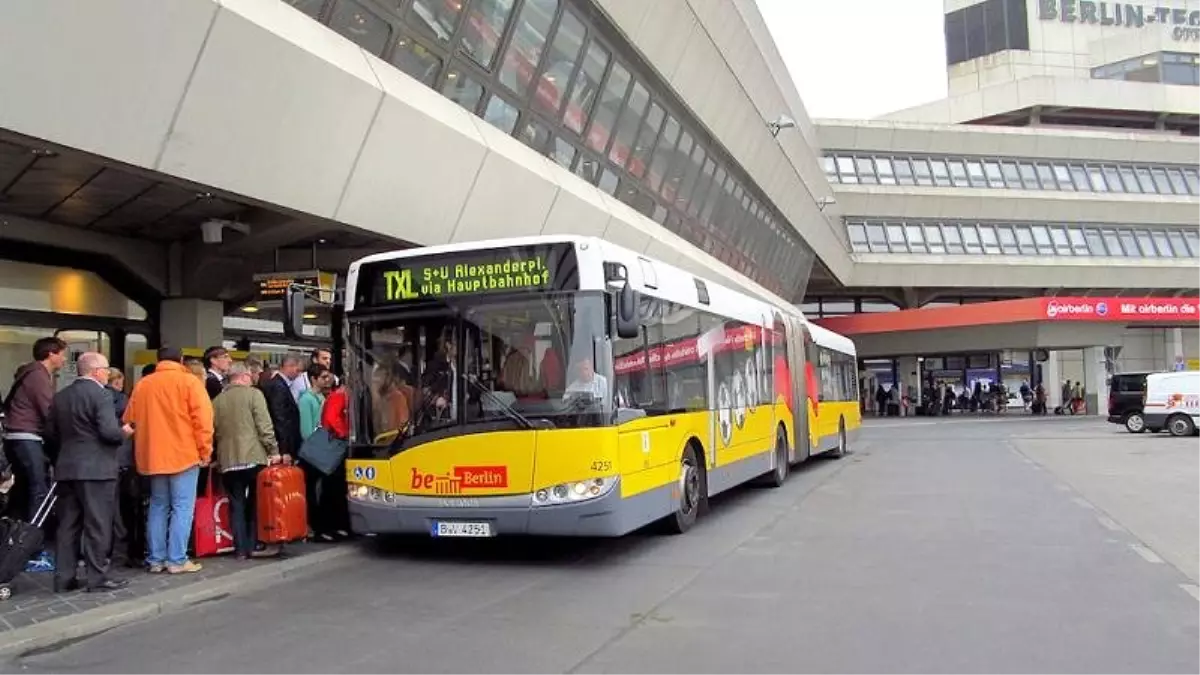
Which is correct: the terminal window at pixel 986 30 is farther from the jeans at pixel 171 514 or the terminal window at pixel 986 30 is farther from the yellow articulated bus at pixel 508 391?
the jeans at pixel 171 514

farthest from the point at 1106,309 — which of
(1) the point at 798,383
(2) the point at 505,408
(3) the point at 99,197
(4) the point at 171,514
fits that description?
(4) the point at 171,514

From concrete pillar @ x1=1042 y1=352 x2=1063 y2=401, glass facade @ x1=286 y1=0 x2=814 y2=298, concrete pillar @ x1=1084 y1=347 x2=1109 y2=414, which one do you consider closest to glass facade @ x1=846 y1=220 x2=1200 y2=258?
concrete pillar @ x1=1042 y1=352 x2=1063 y2=401

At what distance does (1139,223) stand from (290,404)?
5377cm

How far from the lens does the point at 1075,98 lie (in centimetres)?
5750

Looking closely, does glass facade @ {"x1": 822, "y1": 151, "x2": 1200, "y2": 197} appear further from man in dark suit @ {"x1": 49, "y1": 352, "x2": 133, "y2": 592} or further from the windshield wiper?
man in dark suit @ {"x1": 49, "y1": 352, "x2": 133, "y2": 592}

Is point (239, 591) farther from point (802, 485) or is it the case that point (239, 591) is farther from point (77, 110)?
point (802, 485)

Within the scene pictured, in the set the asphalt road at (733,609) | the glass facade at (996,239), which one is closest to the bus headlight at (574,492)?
the asphalt road at (733,609)

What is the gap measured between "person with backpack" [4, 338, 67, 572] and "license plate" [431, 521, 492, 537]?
3.17m

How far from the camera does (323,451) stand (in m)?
9.50

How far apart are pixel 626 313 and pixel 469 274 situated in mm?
1539

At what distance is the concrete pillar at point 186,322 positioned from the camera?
15078 mm

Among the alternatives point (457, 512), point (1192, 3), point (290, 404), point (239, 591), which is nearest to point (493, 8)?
point (290, 404)

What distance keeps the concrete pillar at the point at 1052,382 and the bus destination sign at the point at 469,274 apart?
46283 mm

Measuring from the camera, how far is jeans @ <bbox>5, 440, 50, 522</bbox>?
308 inches
